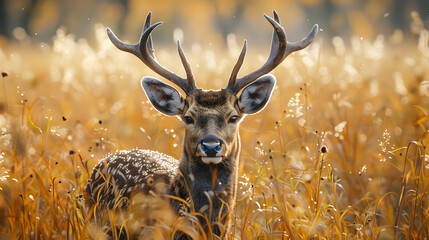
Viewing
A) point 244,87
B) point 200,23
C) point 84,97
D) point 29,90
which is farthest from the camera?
point 200,23

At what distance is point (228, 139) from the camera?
145 inches

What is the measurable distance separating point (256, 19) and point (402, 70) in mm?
12264

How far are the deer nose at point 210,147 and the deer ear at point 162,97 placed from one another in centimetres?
71

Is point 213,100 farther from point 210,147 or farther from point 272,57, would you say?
point 272,57

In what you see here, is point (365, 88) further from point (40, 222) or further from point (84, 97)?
point (40, 222)

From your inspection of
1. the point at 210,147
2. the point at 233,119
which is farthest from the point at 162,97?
the point at 210,147

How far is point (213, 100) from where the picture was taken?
12.5ft

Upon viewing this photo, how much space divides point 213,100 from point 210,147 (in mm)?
569

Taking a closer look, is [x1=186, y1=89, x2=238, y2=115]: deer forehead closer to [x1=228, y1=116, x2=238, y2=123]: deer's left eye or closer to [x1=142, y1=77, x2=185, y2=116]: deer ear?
[x1=228, y1=116, x2=238, y2=123]: deer's left eye

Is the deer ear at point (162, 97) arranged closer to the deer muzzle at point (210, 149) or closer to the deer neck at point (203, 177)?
the deer neck at point (203, 177)

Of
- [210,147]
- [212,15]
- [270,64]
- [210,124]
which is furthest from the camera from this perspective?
[212,15]

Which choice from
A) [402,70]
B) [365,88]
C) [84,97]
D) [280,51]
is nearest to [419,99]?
[365,88]

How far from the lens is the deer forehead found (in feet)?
12.4

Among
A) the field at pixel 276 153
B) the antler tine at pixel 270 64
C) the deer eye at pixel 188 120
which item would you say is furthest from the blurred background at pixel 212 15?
the deer eye at pixel 188 120
